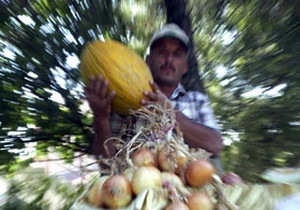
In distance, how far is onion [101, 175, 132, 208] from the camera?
3.59ft

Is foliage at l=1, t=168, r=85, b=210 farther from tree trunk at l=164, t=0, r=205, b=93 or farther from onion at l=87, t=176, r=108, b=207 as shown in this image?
tree trunk at l=164, t=0, r=205, b=93

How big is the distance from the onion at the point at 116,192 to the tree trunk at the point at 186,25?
5.47 ft

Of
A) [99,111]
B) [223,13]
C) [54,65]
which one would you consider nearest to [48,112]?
[54,65]

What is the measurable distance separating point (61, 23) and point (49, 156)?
970 mm

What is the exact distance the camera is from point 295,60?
2564mm

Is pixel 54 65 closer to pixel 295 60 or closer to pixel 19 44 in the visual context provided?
pixel 19 44

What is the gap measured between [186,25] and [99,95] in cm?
139

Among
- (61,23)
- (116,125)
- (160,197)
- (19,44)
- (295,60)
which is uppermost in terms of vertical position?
(61,23)

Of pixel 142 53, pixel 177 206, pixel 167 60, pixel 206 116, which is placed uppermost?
pixel 142 53

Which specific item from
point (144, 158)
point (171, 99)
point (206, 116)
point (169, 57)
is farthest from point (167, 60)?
point (144, 158)

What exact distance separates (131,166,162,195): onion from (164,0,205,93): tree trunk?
162 centimetres

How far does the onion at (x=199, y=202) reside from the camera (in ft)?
Answer: 3.58

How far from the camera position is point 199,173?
1181 millimetres

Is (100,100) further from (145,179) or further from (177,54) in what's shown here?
(177,54)
